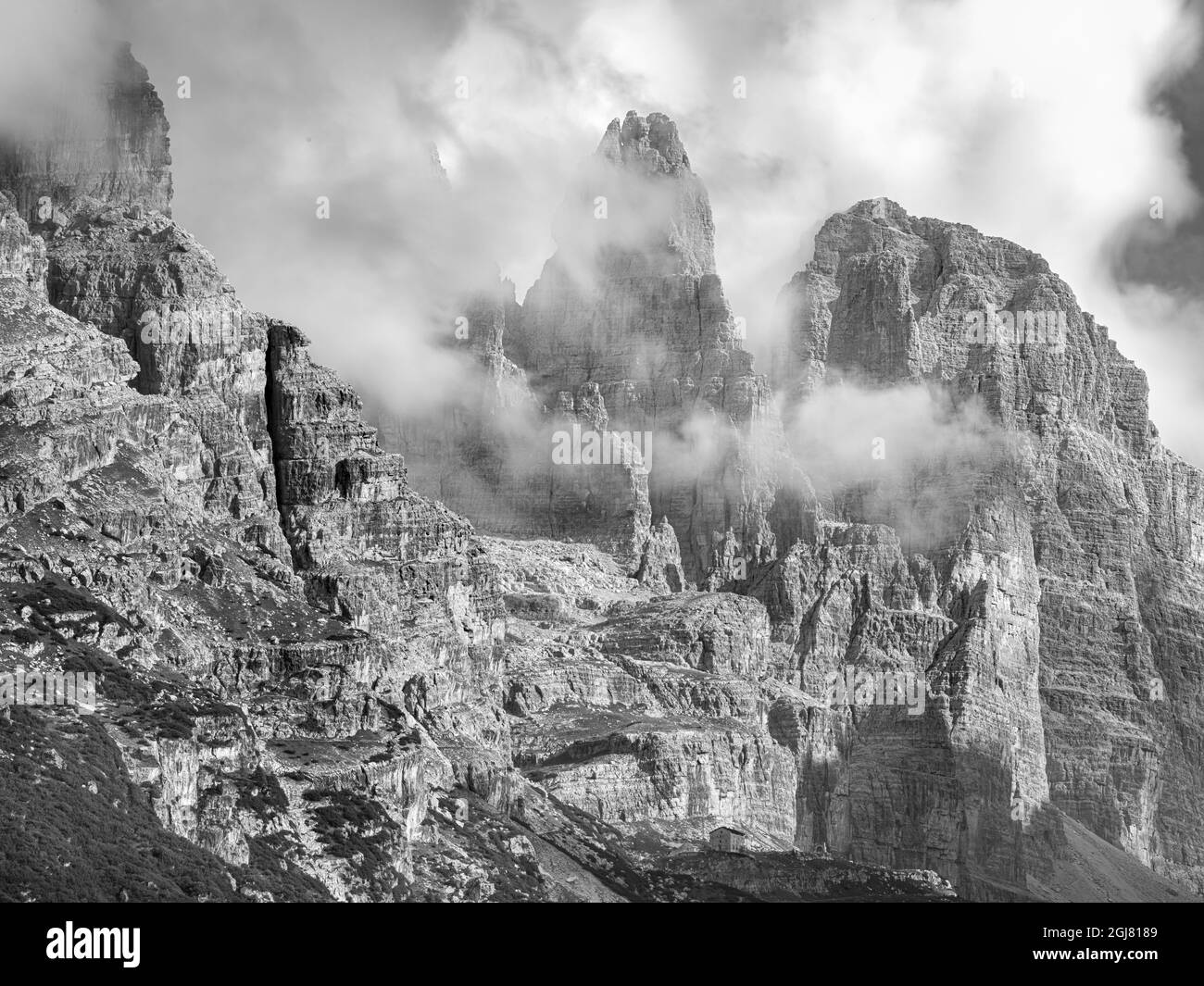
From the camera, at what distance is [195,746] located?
650 ft

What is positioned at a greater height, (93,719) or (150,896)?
(93,719)

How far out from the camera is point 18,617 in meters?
199
